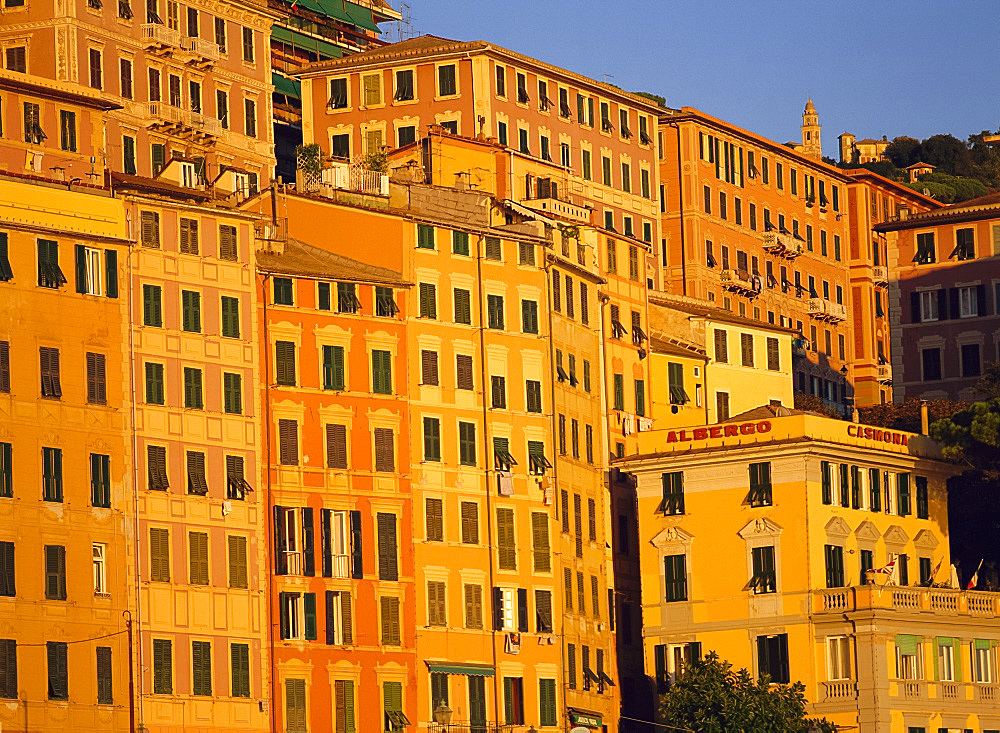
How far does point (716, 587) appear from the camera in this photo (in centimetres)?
10069

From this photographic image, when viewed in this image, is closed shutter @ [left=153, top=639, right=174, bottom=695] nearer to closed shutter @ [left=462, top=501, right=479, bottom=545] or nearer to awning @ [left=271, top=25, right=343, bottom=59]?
closed shutter @ [left=462, top=501, right=479, bottom=545]

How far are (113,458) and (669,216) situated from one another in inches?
2526

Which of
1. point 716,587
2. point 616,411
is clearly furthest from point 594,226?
point 716,587

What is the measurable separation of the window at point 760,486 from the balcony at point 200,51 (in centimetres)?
4087

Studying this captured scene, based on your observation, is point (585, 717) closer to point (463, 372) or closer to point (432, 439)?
point (432, 439)

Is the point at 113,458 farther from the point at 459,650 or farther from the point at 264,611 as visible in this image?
the point at 459,650

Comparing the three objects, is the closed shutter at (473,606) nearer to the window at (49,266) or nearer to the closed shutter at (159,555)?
the closed shutter at (159,555)

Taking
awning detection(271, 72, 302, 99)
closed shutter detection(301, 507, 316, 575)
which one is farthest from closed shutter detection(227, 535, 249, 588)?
awning detection(271, 72, 302, 99)

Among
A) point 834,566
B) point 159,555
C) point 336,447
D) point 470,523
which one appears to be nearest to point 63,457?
point 159,555

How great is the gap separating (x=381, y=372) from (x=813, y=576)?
19.0 metres

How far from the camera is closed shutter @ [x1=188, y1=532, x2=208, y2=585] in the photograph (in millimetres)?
89125

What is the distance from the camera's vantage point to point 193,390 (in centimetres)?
9075

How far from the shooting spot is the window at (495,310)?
334 feet

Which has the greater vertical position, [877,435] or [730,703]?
[877,435]
